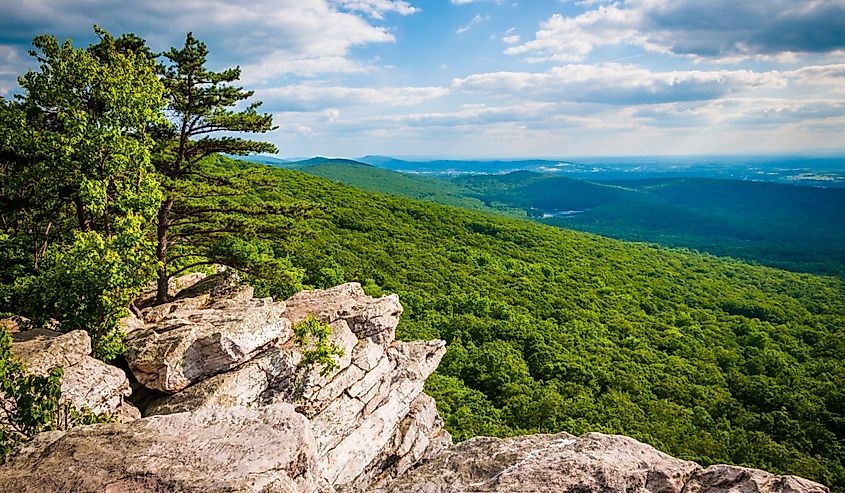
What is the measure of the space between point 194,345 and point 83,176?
231 inches

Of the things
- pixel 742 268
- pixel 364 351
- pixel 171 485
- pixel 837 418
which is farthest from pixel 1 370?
pixel 742 268

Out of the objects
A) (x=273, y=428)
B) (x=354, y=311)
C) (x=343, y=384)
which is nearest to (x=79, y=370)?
(x=273, y=428)

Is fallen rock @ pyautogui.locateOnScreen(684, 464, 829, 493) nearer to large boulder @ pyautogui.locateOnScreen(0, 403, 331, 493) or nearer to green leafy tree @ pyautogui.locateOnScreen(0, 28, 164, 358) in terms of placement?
large boulder @ pyautogui.locateOnScreen(0, 403, 331, 493)

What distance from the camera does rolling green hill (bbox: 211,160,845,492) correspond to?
32594 mm

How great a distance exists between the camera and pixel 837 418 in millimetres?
39281

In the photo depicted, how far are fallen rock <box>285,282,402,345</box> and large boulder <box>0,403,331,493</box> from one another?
7196 millimetres

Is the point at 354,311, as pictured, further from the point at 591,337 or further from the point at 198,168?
the point at 591,337

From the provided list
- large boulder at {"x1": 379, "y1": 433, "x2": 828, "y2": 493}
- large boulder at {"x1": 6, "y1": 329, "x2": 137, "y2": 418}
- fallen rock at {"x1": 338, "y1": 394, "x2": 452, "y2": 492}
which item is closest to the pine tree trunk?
large boulder at {"x1": 6, "y1": 329, "x2": 137, "y2": 418}

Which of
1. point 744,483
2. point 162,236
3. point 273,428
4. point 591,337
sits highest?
point 162,236

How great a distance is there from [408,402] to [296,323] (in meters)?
5.58

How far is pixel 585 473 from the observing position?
12.3 meters

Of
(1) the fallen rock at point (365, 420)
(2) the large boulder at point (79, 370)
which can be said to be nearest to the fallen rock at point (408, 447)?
(1) the fallen rock at point (365, 420)

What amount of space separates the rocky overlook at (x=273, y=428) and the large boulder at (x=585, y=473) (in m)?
0.05

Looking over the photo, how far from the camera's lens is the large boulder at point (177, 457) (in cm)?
820
